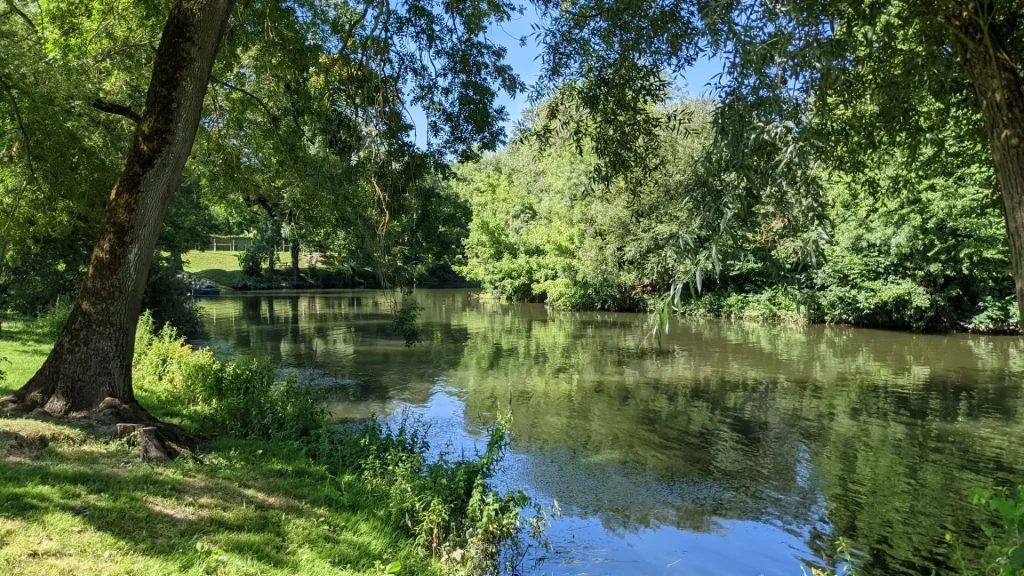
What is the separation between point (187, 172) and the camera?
16266 millimetres

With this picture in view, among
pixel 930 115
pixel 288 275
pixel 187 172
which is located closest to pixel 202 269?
pixel 288 275

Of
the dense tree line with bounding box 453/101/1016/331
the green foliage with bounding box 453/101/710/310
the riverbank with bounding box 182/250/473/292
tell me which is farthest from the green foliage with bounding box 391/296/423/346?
the riverbank with bounding box 182/250/473/292

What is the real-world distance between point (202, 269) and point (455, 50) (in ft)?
182

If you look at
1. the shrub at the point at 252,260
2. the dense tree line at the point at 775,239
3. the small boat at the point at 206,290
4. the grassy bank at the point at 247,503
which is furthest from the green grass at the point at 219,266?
the grassy bank at the point at 247,503

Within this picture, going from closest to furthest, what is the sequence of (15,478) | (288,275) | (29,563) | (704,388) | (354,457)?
(29,563) < (15,478) < (354,457) < (704,388) < (288,275)

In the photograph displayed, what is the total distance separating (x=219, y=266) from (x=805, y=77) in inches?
2448

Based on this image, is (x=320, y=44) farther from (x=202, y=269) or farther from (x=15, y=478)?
(x=202, y=269)

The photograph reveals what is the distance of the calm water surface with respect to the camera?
290 inches

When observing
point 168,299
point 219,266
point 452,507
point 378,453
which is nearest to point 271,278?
point 219,266

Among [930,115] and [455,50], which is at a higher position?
[455,50]

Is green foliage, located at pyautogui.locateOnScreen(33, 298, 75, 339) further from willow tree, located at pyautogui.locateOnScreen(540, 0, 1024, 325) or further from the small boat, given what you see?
the small boat

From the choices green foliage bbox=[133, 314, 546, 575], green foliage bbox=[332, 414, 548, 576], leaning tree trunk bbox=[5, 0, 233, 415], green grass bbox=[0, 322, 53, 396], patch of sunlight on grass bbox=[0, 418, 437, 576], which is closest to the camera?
patch of sunlight on grass bbox=[0, 418, 437, 576]

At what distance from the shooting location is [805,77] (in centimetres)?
451

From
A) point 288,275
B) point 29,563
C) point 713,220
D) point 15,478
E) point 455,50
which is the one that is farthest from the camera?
point 288,275
